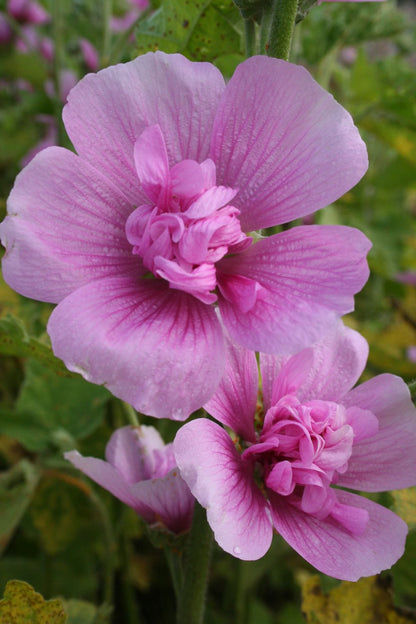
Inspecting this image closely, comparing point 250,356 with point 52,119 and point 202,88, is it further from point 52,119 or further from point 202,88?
point 52,119

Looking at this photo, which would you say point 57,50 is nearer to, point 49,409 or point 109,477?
point 49,409

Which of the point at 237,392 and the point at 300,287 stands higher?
the point at 300,287

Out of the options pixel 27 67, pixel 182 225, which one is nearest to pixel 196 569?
pixel 182 225

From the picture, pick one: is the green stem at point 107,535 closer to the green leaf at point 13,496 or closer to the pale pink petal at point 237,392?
the green leaf at point 13,496

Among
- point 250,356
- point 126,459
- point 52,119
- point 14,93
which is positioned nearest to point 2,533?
point 126,459

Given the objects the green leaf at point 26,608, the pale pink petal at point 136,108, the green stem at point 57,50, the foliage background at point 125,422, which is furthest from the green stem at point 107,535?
the green stem at point 57,50
